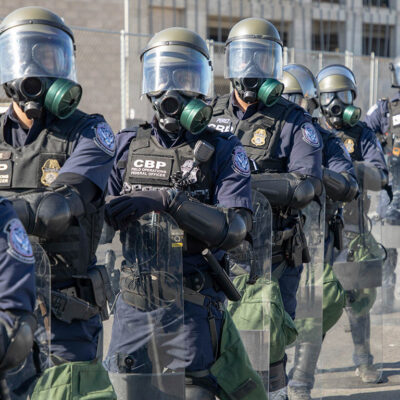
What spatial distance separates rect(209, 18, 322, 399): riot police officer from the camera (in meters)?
4.76

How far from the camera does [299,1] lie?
24031 mm

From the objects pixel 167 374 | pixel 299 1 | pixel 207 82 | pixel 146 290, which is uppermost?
pixel 299 1

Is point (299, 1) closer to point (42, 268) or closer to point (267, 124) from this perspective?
point (267, 124)

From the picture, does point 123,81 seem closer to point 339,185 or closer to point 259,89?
point 339,185

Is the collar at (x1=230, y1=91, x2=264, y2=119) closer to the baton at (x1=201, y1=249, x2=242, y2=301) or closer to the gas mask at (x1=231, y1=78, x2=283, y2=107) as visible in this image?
the gas mask at (x1=231, y1=78, x2=283, y2=107)

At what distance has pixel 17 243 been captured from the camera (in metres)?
2.44

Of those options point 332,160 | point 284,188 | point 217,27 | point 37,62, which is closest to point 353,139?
point 332,160

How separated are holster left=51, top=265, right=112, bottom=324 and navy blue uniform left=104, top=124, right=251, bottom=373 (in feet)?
0.93

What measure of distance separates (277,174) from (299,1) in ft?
66.8

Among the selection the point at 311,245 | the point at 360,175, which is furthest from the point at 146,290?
the point at 360,175

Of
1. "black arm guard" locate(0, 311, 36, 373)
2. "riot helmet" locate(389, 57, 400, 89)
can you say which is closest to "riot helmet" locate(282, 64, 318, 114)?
"riot helmet" locate(389, 57, 400, 89)

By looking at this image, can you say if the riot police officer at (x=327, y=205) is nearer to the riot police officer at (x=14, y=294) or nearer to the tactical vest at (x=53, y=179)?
the tactical vest at (x=53, y=179)

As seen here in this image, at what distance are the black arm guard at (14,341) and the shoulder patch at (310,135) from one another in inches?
107

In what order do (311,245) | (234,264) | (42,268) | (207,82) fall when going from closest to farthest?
1. (42,268)
2. (207,82)
3. (234,264)
4. (311,245)
